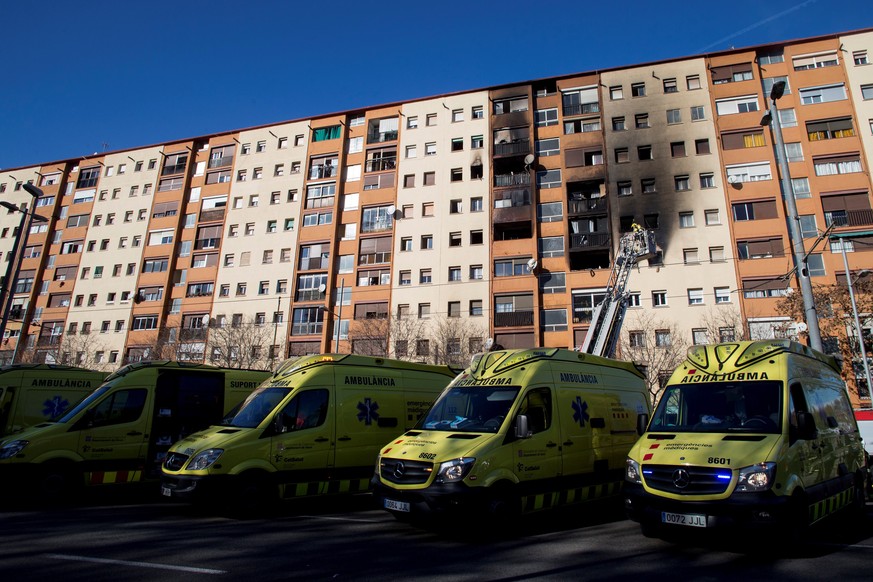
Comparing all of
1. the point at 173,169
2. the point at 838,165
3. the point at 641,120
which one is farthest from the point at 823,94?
the point at 173,169

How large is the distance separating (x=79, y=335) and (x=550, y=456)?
4809cm

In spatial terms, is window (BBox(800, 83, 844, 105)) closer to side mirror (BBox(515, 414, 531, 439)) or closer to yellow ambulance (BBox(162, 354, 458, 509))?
yellow ambulance (BBox(162, 354, 458, 509))

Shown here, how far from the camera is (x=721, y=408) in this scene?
684cm

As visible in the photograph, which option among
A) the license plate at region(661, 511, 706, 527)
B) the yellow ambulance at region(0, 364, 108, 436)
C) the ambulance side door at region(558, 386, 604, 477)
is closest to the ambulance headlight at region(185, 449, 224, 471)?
the ambulance side door at region(558, 386, 604, 477)

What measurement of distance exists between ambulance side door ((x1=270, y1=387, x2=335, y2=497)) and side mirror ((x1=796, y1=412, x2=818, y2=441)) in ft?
23.7

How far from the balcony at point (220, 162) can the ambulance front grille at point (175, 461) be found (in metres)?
42.5

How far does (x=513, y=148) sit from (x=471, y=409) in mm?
33591

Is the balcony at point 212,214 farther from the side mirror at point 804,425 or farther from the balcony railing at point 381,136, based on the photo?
→ the side mirror at point 804,425

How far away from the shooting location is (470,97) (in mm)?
41594

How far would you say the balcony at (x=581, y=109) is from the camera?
3839cm

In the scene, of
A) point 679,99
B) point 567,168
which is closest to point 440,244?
point 567,168

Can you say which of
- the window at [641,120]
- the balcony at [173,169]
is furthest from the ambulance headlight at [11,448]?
the balcony at [173,169]

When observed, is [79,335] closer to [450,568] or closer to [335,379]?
[335,379]

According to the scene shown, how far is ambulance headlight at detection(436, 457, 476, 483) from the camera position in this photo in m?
6.70
